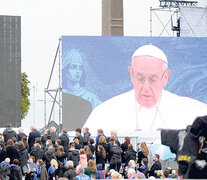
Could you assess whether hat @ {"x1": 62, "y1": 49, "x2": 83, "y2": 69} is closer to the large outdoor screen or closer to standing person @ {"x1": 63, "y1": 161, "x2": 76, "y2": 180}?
the large outdoor screen

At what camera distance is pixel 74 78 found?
77.7ft

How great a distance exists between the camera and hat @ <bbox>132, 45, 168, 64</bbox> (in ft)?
79.4

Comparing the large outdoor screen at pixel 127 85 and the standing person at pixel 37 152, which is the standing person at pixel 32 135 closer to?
the standing person at pixel 37 152

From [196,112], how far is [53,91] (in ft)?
22.5

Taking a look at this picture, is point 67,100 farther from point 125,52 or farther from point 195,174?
point 195,174

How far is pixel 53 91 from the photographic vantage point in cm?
2550

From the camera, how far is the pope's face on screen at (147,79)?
23.8 m

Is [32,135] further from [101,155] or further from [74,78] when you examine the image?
[74,78]

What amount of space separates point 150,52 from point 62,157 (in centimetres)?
1125

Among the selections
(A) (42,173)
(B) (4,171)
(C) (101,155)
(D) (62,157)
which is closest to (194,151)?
(A) (42,173)

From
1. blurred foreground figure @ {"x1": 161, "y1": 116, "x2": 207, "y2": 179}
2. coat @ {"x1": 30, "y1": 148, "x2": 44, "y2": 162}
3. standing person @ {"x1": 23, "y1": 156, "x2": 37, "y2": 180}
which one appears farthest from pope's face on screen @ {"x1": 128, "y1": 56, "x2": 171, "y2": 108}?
blurred foreground figure @ {"x1": 161, "y1": 116, "x2": 207, "y2": 179}

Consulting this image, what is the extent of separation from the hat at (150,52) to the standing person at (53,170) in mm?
11530

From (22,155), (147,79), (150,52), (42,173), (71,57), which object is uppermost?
(150,52)

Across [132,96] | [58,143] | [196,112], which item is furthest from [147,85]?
[58,143]
